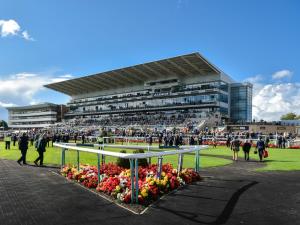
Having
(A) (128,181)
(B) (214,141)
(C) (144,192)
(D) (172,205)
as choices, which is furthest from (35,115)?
(D) (172,205)

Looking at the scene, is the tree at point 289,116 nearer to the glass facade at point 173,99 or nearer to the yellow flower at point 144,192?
the glass facade at point 173,99

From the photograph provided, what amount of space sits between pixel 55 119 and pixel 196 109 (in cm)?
6117

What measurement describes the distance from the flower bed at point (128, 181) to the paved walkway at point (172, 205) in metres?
0.32

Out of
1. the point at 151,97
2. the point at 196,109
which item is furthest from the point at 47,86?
the point at 196,109

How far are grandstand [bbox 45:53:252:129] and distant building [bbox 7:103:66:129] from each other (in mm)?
24306

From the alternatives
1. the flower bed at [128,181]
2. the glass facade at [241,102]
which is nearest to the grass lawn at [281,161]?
the flower bed at [128,181]

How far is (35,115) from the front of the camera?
126 m

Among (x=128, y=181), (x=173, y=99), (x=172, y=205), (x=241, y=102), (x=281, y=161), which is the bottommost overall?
(x=281, y=161)

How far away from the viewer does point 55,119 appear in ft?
387

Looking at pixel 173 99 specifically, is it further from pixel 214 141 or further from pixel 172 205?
pixel 172 205

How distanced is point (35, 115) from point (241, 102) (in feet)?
263

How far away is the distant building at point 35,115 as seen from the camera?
118m

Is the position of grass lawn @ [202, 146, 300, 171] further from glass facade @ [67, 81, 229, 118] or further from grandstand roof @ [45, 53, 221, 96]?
glass facade @ [67, 81, 229, 118]

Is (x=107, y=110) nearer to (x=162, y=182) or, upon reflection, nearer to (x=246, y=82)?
(x=246, y=82)
